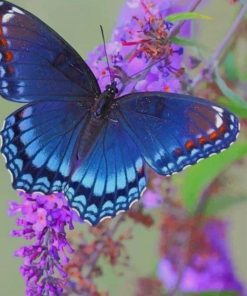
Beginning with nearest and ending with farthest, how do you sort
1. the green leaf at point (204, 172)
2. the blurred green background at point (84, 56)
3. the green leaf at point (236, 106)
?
the green leaf at point (236, 106), the green leaf at point (204, 172), the blurred green background at point (84, 56)

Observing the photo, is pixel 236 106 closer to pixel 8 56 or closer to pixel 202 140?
pixel 202 140

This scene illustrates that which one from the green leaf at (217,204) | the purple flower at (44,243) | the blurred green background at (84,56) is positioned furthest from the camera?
the blurred green background at (84,56)

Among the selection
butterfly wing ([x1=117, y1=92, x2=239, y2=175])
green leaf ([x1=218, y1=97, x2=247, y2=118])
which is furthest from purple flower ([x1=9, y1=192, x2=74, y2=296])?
green leaf ([x1=218, y1=97, x2=247, y2=118])

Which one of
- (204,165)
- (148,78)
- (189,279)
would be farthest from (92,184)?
(189,279)

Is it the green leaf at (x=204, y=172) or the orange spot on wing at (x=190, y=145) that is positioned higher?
the green leaf at (x=204, y=172)

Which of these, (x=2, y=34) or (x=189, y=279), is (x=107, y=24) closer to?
(x=189, y=279)

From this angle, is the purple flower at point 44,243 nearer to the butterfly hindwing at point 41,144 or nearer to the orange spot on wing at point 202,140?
the butterfly hindwing at point 41,144

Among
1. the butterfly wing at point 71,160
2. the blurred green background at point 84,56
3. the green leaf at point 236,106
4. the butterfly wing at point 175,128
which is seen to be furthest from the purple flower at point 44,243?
the blurred green background at point 84,56
